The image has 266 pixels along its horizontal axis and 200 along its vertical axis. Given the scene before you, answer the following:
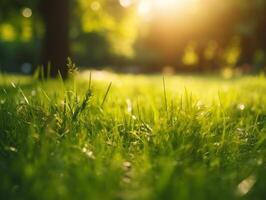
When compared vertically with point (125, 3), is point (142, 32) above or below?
below

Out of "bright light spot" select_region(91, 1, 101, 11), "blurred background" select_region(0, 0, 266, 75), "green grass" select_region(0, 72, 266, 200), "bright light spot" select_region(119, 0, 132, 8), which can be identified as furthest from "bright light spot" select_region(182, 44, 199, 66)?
"green grass" select_region(0, 72, 266, 200)

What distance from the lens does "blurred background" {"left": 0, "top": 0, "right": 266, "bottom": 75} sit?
682 inches

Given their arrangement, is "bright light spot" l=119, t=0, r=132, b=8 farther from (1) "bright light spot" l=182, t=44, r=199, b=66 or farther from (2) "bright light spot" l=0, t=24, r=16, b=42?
(1) "bright light spot" l=182, t=44, r=199, b=66

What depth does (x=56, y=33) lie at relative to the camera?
1455cm

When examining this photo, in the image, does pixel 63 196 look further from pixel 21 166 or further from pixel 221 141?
pixel 221 141

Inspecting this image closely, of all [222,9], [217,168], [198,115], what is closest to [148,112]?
[198,115]

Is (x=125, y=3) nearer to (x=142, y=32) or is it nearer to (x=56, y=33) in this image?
(x=56, y=33)

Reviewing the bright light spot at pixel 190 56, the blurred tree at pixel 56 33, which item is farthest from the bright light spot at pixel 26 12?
the bright light spot at pixel 190 56

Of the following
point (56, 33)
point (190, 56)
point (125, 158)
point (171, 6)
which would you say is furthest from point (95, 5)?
point (190, 56)

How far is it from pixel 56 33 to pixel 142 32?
34.0 metres

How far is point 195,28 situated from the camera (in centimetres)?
3841

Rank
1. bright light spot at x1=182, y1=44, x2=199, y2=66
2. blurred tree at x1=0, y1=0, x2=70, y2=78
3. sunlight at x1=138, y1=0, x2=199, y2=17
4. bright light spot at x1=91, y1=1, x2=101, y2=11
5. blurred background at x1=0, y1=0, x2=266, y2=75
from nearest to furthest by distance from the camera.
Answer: blurred tree at x1=0, y1=0, x2=70, y2=78
blurred background at x1=0, y1=0, x2=266, y2=75
bright light spot at x1=91, y1=1, x2=101, y2=11
sunlight at x1=138, y1=0, x2=199, y2=17
bright light spot at x1=182, y1=44, x2=199, y2=66

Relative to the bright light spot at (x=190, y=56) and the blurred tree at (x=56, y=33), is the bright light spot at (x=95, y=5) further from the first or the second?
the bright light spot at (x=190, y=56)

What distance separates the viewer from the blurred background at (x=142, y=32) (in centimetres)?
1733
